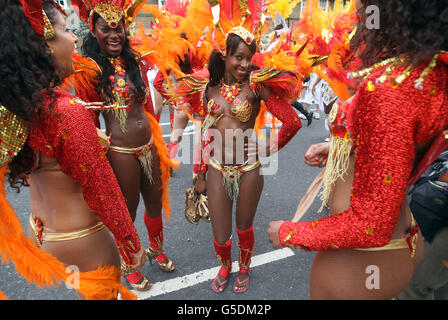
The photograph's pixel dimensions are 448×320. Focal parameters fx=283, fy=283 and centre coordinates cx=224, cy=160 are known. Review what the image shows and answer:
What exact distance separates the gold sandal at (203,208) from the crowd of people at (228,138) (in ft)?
0.08

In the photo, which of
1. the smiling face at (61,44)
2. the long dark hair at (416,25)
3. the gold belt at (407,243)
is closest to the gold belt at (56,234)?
the smiling face at (61,44)

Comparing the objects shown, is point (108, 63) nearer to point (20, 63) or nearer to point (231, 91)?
point (231, 91)

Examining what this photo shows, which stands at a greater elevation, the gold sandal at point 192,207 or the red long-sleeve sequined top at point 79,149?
the red long-sleeve sequined top at point 79,149

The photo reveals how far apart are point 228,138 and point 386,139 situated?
1503mm

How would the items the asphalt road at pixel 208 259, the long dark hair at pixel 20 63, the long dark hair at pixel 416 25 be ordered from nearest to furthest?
the long dark hair at pixel 416 25, the long dark hair at pixel 20 63, the asphalt road at pixel 208 259

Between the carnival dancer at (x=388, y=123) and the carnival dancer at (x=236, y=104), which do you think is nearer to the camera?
A: the carnival dancer at (x=388, y=123)

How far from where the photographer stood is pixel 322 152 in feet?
4.64

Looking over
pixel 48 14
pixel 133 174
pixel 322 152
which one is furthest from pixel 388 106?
pixel 133 174

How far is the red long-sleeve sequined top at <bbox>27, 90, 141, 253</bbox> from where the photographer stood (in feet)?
3.90

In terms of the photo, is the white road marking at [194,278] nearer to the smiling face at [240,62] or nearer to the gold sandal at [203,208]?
the gold sandal at [203,208]

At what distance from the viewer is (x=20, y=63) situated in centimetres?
110

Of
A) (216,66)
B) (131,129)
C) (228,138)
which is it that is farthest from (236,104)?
(131,129)

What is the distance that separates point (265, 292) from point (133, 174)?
1595 millimetres

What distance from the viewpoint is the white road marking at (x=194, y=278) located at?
2.62 metres
